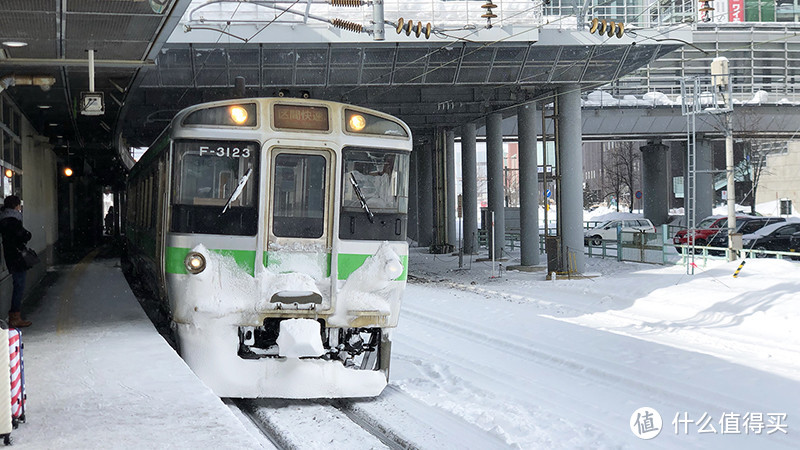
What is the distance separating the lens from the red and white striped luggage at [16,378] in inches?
251

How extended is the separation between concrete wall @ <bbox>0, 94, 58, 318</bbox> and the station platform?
10.1 feet

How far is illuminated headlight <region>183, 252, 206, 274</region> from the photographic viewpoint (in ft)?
30.1

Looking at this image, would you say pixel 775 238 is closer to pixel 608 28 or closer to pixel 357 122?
pixel 608 28

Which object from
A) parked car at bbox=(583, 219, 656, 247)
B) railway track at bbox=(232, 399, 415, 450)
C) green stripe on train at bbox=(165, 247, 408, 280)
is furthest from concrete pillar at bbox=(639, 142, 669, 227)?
railway track at bbox=(232, 399, 415, 450)

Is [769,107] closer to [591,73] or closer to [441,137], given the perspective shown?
[441,137]

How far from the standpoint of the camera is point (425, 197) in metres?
48.2

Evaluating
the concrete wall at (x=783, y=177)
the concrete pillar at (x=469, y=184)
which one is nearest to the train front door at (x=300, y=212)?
the concrete pillar at (x=469, y=184)

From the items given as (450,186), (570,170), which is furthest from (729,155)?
(450,186)

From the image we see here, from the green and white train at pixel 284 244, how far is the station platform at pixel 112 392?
0.73 m

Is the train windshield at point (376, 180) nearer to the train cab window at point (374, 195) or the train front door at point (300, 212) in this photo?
the train cab window at point (374, 195)

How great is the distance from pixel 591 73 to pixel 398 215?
57.6 ft

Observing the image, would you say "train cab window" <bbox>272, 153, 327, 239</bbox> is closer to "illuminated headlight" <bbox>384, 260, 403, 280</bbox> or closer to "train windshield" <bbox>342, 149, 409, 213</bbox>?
"train windshield" <bbox>342, 149, 409, 213</bbox>

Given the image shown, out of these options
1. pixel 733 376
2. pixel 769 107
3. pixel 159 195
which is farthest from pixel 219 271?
pixel 769 107

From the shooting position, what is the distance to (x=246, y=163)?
9.52m
